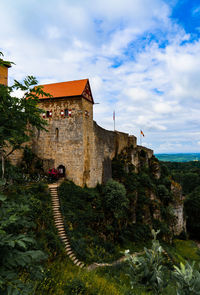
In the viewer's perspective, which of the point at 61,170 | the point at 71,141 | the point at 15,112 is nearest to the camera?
the point at 15,112

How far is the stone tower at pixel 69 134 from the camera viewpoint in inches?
706

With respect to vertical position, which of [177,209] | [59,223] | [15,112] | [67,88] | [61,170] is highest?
[67,88]

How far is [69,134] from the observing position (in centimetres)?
1814

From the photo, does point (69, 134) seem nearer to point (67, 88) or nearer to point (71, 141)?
point (71, 141)

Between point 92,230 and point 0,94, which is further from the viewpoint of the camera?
point 92,230

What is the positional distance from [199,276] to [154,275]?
831mm

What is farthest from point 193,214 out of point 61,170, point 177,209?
point 61,170

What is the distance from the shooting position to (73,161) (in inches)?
709

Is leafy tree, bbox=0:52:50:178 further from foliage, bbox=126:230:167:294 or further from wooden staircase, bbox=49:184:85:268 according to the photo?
wooden staircase, bbox=49:184:85:268

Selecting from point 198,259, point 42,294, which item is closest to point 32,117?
point 42,294

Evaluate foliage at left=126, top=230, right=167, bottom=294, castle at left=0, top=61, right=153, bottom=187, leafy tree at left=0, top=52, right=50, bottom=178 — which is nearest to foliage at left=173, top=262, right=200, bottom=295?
foliage at left=126, top=230, right=167, bottom=294

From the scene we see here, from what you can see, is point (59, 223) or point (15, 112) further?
point (59, 223)

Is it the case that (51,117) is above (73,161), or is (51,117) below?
above

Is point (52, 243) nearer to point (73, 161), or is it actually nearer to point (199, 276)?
point (73, 161)
